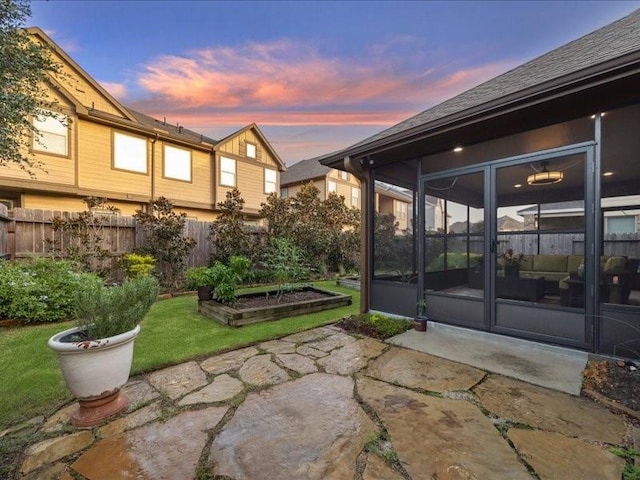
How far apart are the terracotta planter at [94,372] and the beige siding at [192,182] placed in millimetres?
10052

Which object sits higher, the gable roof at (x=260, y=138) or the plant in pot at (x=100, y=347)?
the gable roof at (x=260, y=138)

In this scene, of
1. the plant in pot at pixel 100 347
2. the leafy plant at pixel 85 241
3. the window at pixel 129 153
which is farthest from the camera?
the window at pixel 129 153

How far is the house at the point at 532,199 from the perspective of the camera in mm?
3010

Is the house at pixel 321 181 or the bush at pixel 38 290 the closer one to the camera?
the bush at pixel 38 290

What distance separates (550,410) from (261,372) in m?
2.44

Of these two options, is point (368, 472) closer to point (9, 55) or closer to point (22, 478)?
point (22, 478)

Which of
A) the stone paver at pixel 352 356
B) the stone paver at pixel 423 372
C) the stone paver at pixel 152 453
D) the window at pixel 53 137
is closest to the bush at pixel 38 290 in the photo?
the stone paver at pixel 152 453

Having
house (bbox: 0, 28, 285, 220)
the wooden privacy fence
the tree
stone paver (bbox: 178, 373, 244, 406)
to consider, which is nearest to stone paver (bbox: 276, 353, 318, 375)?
stone paver (bbox: 178, 373, 244, 406)

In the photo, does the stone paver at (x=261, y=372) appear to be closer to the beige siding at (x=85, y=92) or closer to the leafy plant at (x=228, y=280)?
the leafy plant at (x=228, y=280)

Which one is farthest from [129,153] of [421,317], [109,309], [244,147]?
[421,317]

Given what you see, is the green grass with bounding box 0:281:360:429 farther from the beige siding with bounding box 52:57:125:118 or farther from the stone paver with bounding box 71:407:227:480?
the beige siding with bounding box 52:57:125:118

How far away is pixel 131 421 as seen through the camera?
7.00ft

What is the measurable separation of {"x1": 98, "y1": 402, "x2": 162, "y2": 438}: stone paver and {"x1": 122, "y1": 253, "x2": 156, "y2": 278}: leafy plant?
5137 mm

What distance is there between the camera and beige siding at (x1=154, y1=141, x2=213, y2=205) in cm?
1104
